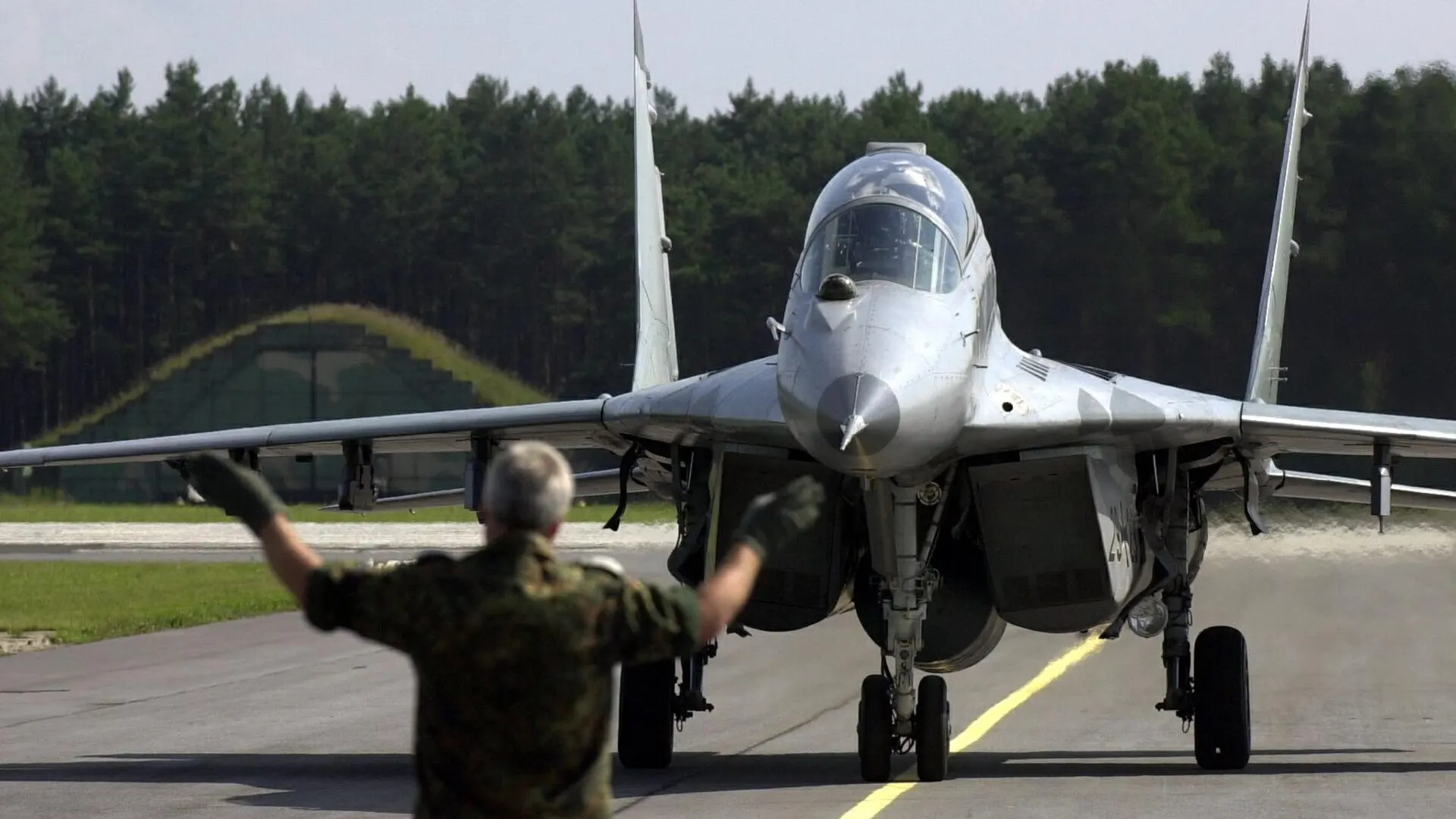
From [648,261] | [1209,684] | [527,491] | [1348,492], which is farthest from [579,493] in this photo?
[527,491]

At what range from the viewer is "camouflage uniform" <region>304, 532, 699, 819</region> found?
4395mm

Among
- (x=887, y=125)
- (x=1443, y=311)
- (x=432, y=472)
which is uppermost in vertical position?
(x=887, y=125)

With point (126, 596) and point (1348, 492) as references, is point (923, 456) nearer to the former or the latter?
point (1348, 492)

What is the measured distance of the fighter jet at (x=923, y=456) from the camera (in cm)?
984

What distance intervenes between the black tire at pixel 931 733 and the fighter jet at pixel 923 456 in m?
0.02

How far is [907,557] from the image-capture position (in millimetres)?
10781

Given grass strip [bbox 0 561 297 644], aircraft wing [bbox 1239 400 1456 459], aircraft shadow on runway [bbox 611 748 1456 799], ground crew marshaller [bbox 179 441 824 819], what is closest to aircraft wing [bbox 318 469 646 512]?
aircraft shadow on runway [bbox 611 748 1456 799]

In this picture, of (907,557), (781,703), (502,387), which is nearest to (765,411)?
(907,557)

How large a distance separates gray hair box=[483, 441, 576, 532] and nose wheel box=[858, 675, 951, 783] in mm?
6485

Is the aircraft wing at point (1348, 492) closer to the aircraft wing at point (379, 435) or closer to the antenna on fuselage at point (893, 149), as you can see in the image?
the antenna on fuselage at point (893, 149)

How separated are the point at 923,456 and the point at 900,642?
1.40 meters

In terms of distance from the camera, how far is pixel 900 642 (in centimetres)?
1077

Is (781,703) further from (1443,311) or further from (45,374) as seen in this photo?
(45,374)

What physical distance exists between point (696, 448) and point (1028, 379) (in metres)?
2.10
